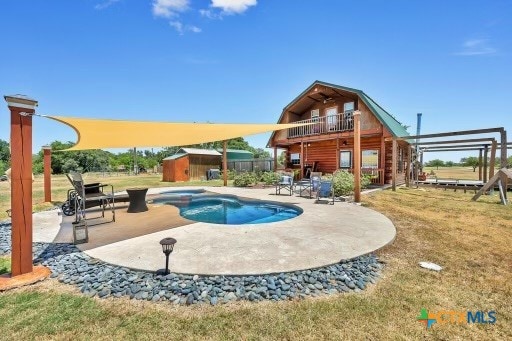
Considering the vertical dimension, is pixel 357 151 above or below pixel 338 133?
below

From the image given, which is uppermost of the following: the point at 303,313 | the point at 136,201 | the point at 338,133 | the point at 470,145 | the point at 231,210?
the point at 338,133

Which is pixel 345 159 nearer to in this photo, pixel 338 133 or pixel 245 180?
pixel 338 133

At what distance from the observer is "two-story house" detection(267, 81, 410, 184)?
517 inches

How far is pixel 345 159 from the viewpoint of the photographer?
51.1ft

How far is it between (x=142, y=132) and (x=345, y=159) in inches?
510

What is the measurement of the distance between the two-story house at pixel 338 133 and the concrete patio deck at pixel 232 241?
321 inches

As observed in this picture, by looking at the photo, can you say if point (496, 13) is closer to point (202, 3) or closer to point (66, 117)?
point (202, 3)

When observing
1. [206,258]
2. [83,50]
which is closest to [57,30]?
[83,50]

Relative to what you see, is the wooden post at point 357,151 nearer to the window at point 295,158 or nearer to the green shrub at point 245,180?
the green shrub at point 245,180

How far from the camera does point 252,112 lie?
33562 mm

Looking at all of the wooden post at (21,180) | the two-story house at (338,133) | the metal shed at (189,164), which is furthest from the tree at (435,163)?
the wooden post at (21,180)

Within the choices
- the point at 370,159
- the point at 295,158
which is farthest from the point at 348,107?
the point at 295,158

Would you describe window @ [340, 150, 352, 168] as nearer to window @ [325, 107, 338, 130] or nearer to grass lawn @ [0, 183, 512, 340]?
window @ [325, 107, 338, 130]

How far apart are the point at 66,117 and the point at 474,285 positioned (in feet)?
23.1
